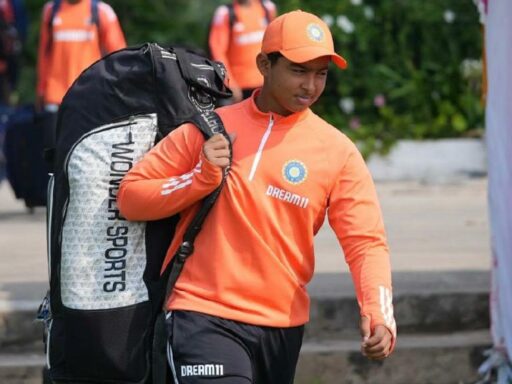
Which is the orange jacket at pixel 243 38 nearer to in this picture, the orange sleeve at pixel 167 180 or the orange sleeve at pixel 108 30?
the orange sleeve at pixel 108 30

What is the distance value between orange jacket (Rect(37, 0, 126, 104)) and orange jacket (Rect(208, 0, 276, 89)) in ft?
3.02

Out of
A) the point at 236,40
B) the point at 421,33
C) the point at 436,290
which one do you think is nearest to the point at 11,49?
the point at 236,40

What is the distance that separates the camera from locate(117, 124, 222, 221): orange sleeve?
13.6 ft

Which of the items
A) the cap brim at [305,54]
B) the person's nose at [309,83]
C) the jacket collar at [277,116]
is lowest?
the jacket collar at [277,116]

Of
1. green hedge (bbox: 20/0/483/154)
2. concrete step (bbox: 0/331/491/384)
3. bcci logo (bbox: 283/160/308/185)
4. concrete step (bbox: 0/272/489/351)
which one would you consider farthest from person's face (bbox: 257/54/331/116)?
green hedge (bbox: 20/0/483/154)

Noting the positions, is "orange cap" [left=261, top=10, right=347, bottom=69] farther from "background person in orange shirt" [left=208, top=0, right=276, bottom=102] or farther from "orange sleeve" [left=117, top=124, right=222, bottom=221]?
"background person in orange shirt" [left=208, top=0, right=276, bottom=102]

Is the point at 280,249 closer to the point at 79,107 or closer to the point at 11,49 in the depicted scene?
the point at 79,107

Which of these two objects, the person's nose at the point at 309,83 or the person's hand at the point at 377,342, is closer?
the person's hand at the point at 377,342

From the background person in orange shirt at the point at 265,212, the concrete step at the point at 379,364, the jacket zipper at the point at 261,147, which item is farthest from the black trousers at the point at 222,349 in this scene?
the concrete step at the point at 379,364

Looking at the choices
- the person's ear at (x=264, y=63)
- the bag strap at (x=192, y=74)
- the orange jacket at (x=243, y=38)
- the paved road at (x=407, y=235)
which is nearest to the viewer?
the person's ear at (x=264, y=63)

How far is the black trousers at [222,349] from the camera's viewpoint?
4.09 metres

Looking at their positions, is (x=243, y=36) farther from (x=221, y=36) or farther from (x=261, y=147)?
(x=261, y=147)

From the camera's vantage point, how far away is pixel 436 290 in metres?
6.71

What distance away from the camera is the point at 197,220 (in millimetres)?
4203
